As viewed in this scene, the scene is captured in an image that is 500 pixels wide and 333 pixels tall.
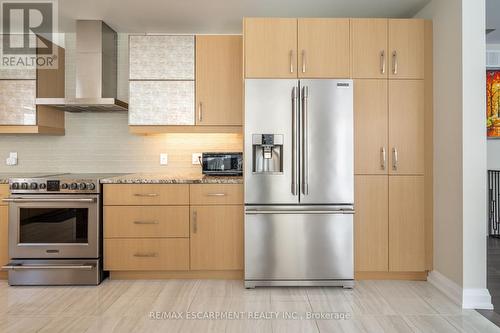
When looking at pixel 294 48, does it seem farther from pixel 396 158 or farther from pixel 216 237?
pixel 216 237

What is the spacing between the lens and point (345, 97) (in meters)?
3.39

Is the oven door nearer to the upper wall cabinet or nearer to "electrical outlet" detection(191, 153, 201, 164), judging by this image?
"electrical outlet" detection(191, 153, 201, 164)

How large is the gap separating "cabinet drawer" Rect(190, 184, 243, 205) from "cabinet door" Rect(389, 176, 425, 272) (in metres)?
1.36

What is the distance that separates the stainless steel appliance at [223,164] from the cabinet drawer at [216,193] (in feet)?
1.41

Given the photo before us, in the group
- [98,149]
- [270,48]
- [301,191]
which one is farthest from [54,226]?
[270,48]

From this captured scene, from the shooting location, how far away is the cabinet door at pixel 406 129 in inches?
139

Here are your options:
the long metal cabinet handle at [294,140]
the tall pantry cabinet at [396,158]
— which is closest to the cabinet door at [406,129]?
the tall pantry cabinet at [396,158]

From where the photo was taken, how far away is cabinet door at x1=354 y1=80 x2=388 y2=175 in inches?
139

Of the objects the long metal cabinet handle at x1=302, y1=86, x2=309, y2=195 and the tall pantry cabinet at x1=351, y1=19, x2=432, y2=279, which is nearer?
the long metal cabinet handle at x1=302, y1=86, x2=309, y2=195

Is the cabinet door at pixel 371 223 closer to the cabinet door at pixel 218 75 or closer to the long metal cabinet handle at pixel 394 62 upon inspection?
the long metal cabinet handle at pixel 394 62

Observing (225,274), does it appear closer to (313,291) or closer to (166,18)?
(313,291)

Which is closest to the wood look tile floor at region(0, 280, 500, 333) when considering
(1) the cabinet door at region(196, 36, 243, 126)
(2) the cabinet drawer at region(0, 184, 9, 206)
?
(2) the cabinet drawer at region(0, 184, 9, 206)

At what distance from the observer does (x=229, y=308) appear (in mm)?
2990

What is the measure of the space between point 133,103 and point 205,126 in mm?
741
